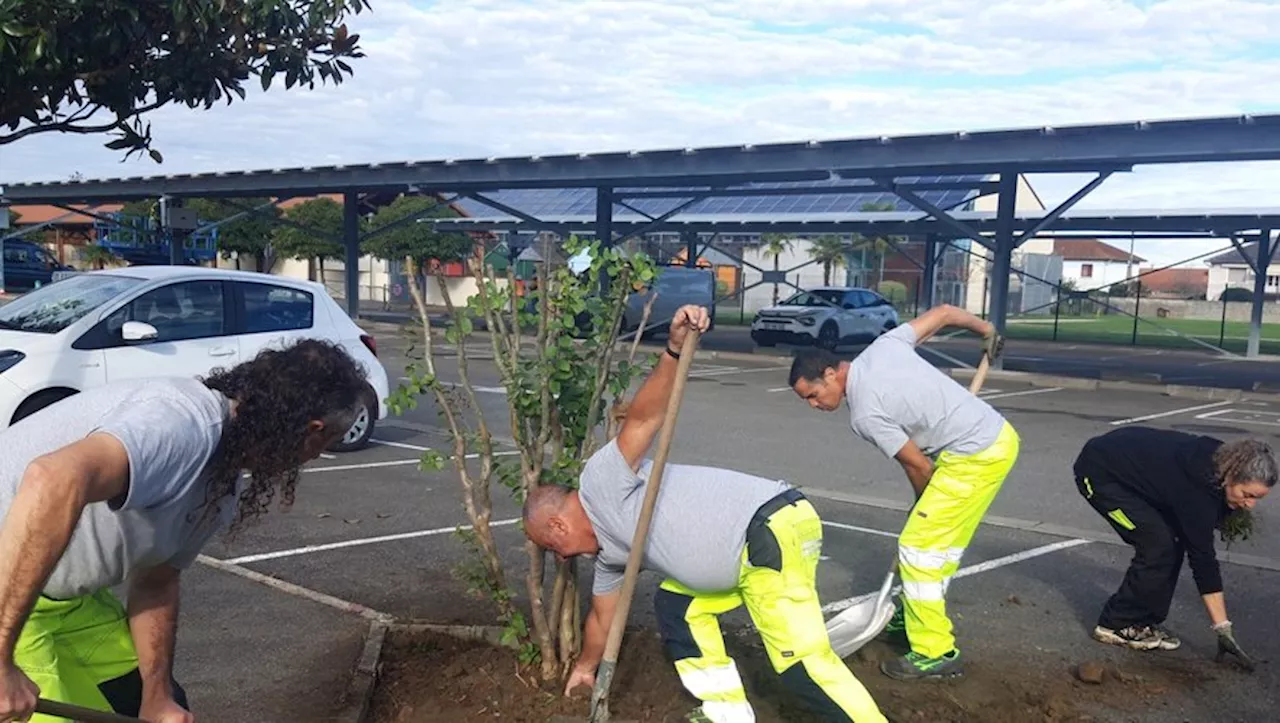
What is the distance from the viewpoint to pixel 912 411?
4500 mm

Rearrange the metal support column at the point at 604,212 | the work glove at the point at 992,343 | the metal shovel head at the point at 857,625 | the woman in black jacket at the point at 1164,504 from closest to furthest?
the metal shovel head at the point at 857,625 → the woman in black jacket at the point at 1164,504 → the work glove at the point at 992,343 → the metal support column at the point at 604,212

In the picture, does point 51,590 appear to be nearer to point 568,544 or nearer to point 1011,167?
point 568,544

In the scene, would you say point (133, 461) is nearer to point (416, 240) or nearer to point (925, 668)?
point (925, 668)

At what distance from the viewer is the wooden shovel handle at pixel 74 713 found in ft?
7.42

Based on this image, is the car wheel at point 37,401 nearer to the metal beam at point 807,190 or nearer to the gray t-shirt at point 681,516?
the gray t-shirt at point 681,516

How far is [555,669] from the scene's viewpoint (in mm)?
4164

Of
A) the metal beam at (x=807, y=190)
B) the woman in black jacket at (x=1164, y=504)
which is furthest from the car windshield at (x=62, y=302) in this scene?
the metal beam at (x=807, y=190)

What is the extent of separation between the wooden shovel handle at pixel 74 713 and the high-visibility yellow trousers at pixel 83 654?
0.38 ft

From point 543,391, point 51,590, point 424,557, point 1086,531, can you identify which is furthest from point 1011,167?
point 51,590

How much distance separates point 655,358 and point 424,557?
2.66 metres

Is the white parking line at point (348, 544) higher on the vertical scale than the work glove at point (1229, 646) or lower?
lower

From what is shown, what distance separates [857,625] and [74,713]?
3.05 meters

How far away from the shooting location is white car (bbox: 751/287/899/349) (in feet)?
83.4

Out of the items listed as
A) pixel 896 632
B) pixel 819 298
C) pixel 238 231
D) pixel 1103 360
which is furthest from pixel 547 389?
pixel 238 231
